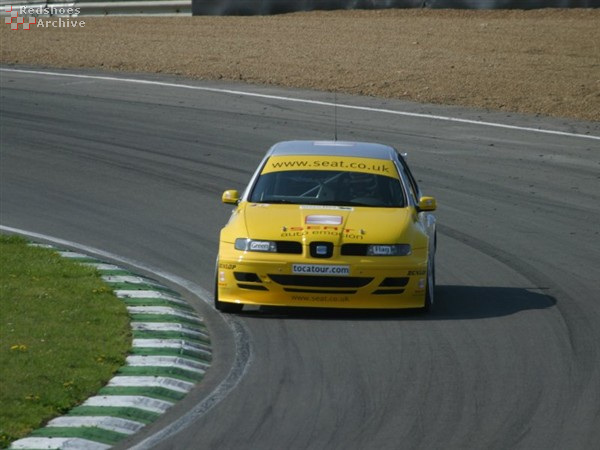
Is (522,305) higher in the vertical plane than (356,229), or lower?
lower

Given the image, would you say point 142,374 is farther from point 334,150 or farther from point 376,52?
point 376,52

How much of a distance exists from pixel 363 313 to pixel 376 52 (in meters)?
18.6

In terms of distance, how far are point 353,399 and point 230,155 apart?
38.1 feet

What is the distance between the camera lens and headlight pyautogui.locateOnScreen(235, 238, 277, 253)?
11.7 m

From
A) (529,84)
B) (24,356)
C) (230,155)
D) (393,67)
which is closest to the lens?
(24,356)

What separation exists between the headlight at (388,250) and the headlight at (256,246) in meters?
0.83

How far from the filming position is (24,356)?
9805 millimetres

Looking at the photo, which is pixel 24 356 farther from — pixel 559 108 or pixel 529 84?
pixel 529 84

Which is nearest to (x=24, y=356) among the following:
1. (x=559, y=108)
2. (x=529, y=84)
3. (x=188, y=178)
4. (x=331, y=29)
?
(x=188, y=178)

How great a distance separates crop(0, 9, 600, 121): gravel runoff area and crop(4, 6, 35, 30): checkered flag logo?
37cm

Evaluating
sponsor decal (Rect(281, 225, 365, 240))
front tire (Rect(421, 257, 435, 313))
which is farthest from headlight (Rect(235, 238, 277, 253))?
front tire (Rect(421, 257, 435, 313))

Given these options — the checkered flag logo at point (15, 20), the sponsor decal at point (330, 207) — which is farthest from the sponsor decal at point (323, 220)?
the checkered flag logo at point (15, 20)

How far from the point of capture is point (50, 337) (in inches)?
412

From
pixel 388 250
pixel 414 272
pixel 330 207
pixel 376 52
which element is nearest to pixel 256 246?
pixel 330 207
